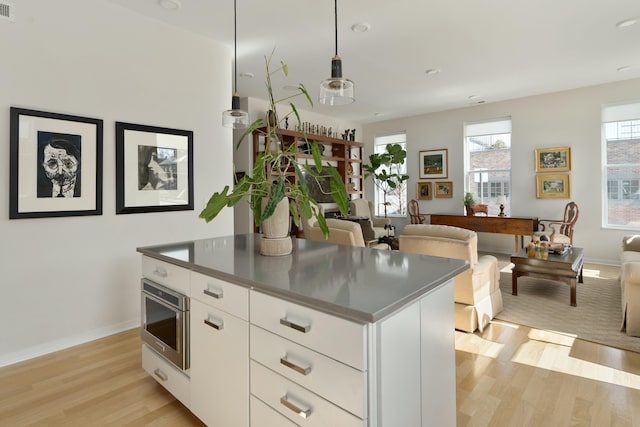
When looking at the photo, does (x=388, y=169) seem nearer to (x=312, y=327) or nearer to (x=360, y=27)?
(x=360, y=27)

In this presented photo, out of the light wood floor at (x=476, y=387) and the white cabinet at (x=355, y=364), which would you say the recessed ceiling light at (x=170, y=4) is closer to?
the white cabinet at (x=355, y=364)

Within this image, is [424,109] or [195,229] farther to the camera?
[424,109]

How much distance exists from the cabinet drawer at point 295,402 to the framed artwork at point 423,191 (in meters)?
6.79

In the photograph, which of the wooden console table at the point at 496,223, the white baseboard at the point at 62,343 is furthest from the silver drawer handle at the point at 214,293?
the wooden console table at the point at 496,223

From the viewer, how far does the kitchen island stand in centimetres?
106

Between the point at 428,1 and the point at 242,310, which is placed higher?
the point at 428,1

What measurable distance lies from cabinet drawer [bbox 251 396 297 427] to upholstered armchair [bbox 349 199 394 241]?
15.3 ft

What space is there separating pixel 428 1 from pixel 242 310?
308cm

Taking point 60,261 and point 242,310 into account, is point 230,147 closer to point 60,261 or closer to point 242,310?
point 60,261

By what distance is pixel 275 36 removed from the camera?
362 centimetres

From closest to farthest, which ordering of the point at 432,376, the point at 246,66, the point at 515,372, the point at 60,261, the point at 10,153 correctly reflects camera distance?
the point at 432,376, the point at 515,372, the point at 10,153, the point at 60,261, the point at 246,66

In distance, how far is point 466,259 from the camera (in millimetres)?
2783

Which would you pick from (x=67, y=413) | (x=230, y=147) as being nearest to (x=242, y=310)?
(x=67, y=413)

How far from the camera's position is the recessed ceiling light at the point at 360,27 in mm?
3387
